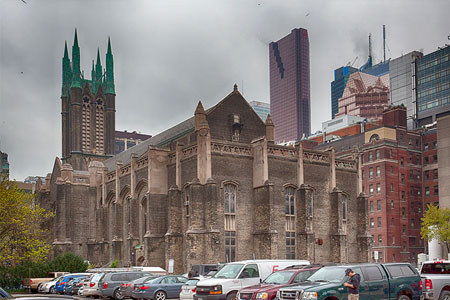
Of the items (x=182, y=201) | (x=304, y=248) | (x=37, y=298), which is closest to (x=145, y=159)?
(x=182, y=201)

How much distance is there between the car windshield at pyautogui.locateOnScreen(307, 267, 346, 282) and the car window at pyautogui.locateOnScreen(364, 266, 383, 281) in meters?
0.95

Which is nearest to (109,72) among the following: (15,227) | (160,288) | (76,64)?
(76,64)

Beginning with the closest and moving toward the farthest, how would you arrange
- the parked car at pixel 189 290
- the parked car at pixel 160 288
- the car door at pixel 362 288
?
the car door at pixel 362 288
the parked car at pixel 189 290
the parked car at pixel 160 288

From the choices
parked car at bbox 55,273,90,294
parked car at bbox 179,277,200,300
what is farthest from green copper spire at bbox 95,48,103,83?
parked car at bbox 179,277,200,300

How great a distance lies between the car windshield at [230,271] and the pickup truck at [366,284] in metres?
5.20

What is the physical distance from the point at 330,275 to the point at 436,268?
6.67 metres

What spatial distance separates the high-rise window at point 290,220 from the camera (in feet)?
149

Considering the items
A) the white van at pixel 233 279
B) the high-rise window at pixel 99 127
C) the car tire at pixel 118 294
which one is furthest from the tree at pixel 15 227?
the high-rise window at pixel 99 127

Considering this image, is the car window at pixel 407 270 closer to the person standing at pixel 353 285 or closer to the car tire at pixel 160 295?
the person standing at pixel 353 285

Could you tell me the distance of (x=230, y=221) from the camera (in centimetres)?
4394

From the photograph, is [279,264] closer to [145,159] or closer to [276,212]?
[276,212]

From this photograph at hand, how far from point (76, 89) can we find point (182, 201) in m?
43.1

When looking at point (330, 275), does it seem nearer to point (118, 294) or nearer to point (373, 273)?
point (373, 273)

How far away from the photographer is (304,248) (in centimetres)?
4503
